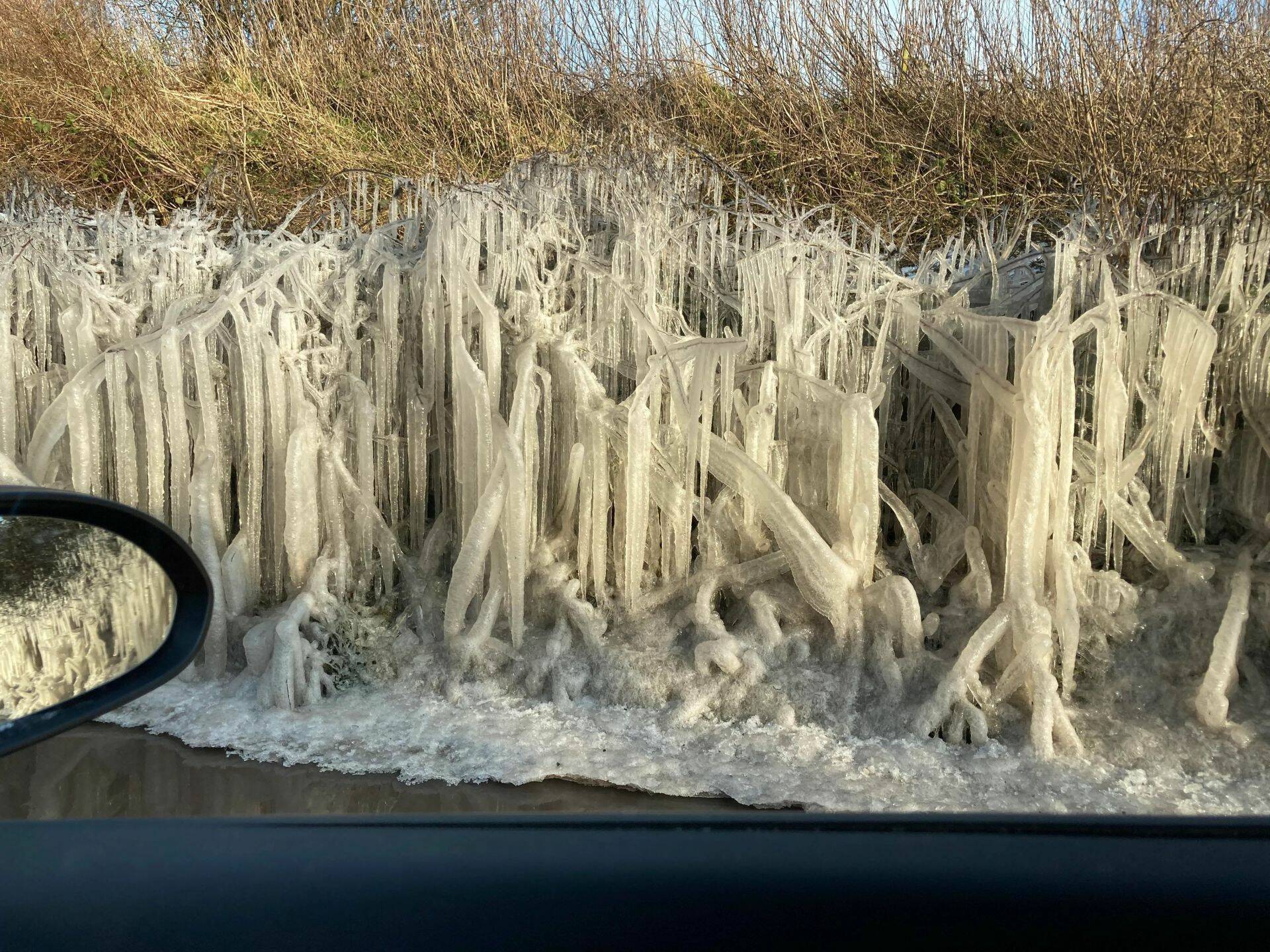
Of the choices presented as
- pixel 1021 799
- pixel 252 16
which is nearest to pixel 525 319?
pixel 1021 799

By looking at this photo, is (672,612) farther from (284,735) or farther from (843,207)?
(843,207)

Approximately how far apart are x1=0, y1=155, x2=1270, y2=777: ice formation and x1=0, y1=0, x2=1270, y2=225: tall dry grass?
1305 mm

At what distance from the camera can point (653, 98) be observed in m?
7.53

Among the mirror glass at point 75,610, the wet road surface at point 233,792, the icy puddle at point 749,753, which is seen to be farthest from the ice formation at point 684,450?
the mirror glass at point 75,610

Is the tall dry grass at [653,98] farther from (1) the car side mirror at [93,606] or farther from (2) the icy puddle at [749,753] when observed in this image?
(1) the car side mirror at [93,606]

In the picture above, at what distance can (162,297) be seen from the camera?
398 centimetres

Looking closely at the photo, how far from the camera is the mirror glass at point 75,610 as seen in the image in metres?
1.52

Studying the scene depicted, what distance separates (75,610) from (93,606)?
3cm

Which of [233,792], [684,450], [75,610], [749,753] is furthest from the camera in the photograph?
[684,450]

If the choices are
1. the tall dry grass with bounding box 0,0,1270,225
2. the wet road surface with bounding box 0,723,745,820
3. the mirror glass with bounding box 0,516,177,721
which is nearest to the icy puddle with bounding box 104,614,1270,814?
the wet road surface with bounding box 0,723,745,820

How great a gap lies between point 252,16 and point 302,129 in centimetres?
300

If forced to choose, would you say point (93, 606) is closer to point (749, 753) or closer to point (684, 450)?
point (749, 753)

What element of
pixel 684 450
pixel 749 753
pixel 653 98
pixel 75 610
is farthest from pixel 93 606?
pixel 653 98

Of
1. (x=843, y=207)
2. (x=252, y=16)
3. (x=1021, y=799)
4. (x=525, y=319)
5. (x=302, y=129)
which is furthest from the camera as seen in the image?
(x=252, y=16)
